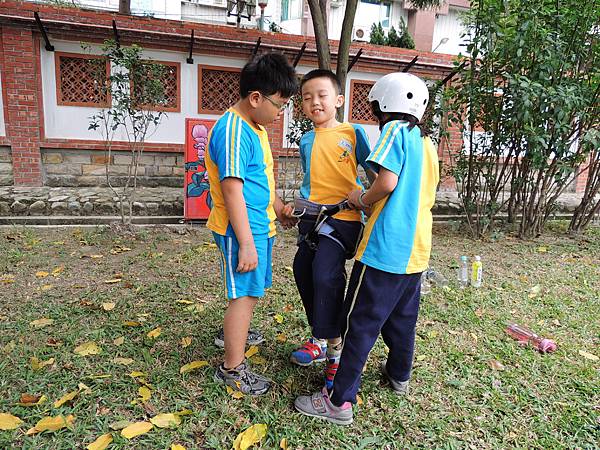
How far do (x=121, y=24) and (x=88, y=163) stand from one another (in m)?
2.28

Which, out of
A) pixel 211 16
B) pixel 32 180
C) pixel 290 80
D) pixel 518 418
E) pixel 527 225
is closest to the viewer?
pixel 290 80

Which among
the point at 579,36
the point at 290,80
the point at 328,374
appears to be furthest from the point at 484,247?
the point at 290,80

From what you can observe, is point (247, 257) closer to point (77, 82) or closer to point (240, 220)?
point (240, 220)

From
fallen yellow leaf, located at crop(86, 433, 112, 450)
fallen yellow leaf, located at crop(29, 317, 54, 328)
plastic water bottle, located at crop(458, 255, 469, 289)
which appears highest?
plastic water bottle, located at crop(458, 255, 469, 289)

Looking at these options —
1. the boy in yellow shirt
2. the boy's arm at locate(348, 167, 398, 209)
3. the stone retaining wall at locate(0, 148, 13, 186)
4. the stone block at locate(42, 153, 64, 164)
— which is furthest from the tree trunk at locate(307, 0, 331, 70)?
the stone retaining wall at locate(0, 148, 13, 186)

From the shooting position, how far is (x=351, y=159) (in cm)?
218

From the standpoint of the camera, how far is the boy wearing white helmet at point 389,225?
5.98ft

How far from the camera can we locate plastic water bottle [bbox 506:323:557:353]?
2.80 m

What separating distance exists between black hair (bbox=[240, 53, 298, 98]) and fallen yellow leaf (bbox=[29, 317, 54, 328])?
6.33ft

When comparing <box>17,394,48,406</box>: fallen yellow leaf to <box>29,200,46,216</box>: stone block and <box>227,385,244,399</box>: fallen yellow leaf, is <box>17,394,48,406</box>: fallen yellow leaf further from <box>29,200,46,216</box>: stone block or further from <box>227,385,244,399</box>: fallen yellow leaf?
<box>29,200,46,216</box>: stone block

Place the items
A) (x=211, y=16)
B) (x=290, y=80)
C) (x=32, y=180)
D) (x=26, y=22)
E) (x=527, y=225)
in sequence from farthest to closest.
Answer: (x=211, y=16)
(x=32, y=180)
(x=26, y=22)
(x=527, y=225)
(x=290, y=80)

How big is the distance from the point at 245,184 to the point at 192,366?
3.42 feet

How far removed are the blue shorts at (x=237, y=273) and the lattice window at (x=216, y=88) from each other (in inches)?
248

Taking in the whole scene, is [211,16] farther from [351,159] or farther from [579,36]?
[351,159]
